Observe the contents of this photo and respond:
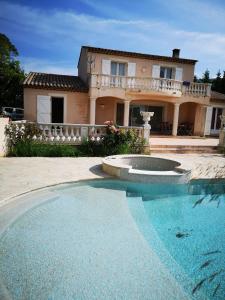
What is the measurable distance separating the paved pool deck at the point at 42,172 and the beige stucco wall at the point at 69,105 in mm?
7678

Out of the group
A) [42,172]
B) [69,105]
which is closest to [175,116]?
[69,105]

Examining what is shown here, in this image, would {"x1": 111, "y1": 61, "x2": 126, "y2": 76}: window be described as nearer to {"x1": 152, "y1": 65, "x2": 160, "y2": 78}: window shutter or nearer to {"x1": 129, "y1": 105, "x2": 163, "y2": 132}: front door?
{"x1": 152, "y1": 65, "x2": 160, "y2": 78}: window shutter

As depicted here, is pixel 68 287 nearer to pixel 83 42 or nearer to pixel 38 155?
pixel 38 155

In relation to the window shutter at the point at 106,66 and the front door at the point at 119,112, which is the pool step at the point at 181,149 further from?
the window shutter at the point at 106,66

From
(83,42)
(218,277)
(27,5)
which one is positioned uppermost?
(83,42)

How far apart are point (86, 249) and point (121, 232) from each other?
37.5 inches

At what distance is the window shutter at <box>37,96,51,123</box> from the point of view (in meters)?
16.7

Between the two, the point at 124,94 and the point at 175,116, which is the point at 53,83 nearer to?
the point at 124,94

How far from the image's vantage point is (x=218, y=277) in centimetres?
371

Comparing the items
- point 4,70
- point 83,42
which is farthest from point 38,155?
point 4,70

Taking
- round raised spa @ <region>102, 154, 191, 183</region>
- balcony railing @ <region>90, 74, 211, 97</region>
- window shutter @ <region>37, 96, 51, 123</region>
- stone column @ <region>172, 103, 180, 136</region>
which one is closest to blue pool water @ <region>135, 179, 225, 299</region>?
round raised spa @ <region>102, 154, 191, 183</region>

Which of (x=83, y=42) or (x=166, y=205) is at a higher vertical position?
(x=83, y=42)

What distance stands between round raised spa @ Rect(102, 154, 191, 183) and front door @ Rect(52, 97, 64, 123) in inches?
382

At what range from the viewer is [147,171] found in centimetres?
807
